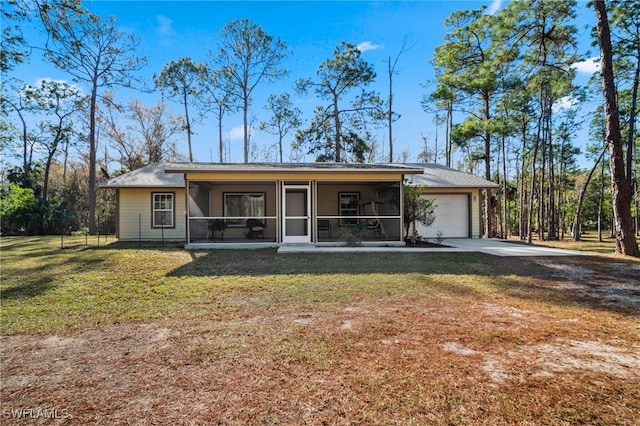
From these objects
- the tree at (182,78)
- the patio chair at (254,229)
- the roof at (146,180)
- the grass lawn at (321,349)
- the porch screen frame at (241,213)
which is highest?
the tree at (182,78)

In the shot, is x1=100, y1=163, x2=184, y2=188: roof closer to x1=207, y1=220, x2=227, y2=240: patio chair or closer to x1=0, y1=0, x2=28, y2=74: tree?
x1=207, y1=220, x2=227, y2=240: patio chair

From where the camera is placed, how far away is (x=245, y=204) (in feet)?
42.8

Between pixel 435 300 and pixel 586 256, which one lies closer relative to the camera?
pixel 435 300

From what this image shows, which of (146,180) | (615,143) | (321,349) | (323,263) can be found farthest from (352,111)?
(321,349)

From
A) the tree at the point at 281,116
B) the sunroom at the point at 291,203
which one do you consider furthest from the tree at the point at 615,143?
the tree at the point at 281,116

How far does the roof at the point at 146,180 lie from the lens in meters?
12.3

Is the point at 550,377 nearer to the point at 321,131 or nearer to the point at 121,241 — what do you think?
the point at 121,241

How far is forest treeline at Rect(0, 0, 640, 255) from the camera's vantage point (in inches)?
471

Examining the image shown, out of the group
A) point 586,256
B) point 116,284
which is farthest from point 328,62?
point 116,284

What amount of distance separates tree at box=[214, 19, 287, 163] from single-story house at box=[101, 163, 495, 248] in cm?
891

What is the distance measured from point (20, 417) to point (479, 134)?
1813cm

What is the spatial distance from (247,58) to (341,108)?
284 inches

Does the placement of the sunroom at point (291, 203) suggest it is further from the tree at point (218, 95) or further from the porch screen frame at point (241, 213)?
the tree at point (218, 95)

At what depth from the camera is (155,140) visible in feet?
77.6
